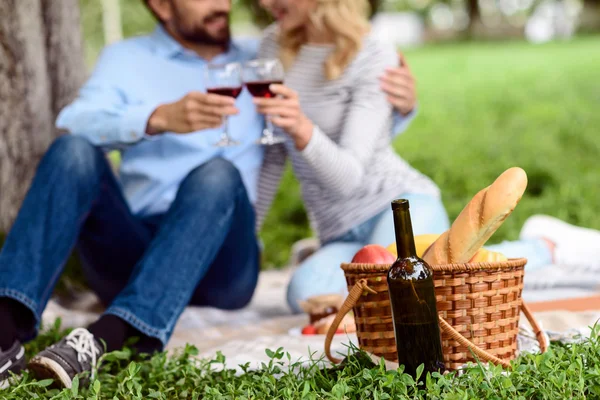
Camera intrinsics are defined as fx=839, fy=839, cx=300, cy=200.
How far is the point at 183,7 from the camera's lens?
3791 millimetres

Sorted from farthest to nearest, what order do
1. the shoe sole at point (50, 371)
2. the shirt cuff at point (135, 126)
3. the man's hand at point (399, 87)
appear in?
the man's hand at point (399, 87) → the shirt cuff at point (135, 126) → the shoe sole at point (50, 371)

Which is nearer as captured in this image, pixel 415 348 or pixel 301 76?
pixel 415 348

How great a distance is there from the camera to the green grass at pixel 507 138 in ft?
21.2

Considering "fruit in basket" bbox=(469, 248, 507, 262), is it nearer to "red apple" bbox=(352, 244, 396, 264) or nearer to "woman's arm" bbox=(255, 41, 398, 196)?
"red apple" bbox=(352, 244, 396, 264)

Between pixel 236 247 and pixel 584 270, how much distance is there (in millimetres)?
1772

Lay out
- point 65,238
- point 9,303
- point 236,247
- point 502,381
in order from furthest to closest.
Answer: point 236,247, point 65,238, point 9,303, point 502,381

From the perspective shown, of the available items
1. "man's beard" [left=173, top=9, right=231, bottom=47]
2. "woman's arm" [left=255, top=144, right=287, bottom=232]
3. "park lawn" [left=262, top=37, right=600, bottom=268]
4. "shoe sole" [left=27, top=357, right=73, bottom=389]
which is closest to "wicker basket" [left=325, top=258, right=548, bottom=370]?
"shoe sole" [left=27, top=357, right=73, bottom=389]

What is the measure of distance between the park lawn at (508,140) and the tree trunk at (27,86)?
1.87 meters

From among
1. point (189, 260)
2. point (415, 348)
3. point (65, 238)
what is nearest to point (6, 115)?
point (65, 238)

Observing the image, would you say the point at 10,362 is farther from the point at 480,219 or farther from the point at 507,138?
the point at 507,138

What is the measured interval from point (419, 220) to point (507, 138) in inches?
188

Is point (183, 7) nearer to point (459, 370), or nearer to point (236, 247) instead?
point (236, 247)

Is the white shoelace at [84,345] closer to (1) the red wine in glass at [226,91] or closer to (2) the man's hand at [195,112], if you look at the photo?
(2) the man's hand at [195,112]

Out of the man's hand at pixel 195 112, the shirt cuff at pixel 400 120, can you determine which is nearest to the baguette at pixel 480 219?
the man's hand at pixel 195 112
